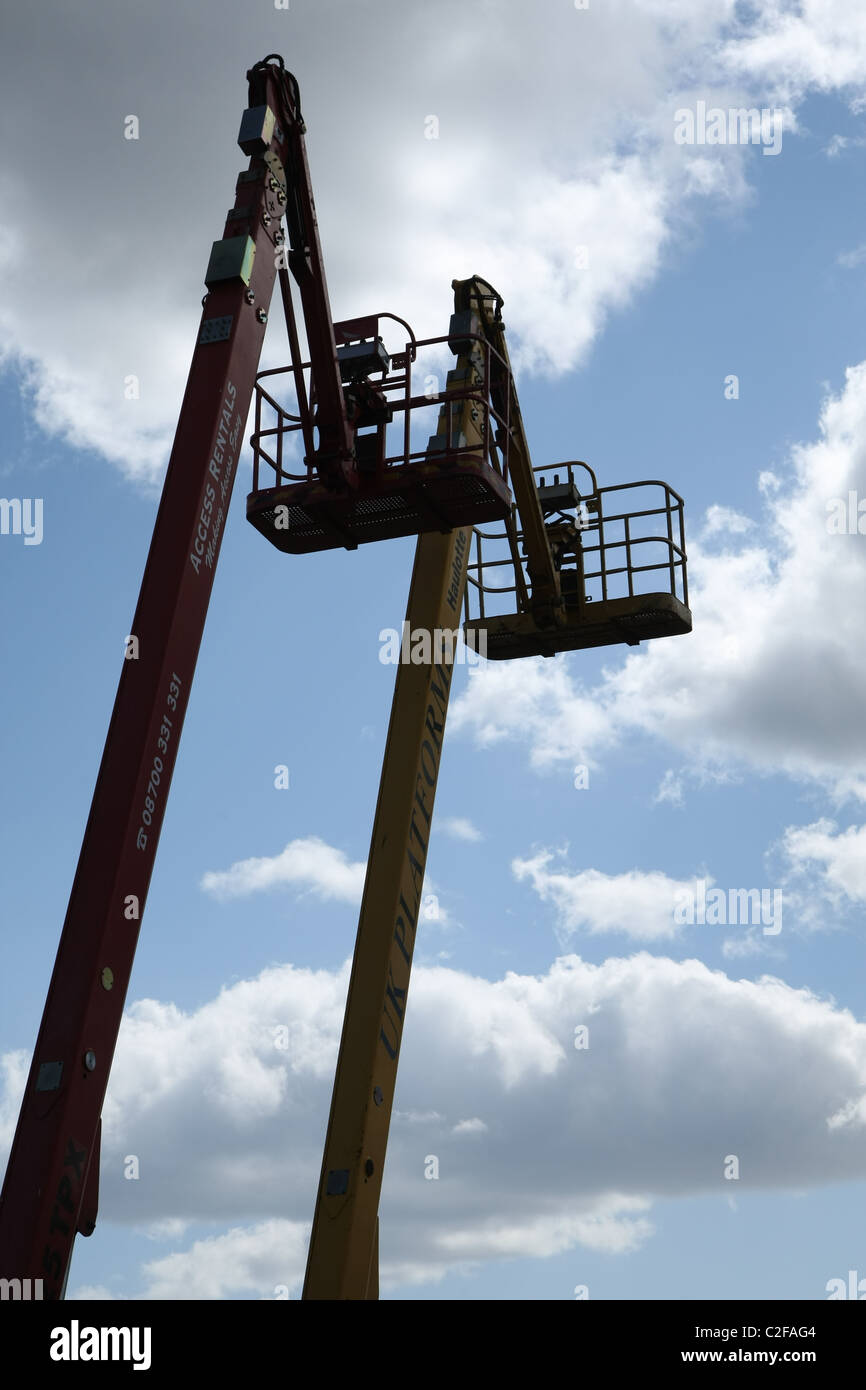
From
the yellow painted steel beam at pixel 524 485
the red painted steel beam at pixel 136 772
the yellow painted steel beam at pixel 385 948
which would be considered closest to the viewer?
the red painted steel beam at pixel 136 772

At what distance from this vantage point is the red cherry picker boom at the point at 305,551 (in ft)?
23.0

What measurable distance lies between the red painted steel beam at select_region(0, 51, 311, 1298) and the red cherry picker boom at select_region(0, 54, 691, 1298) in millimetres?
11

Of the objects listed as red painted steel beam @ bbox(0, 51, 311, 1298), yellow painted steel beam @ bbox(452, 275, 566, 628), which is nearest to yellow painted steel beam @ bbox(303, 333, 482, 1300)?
yellow painted steel beam @ bbox(452, 275, 566, 628)

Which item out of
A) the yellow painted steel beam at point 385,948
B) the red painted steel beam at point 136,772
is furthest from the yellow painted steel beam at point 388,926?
the red painted steel beam at point 136,772

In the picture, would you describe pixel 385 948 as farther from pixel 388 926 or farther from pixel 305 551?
pixel 305 551

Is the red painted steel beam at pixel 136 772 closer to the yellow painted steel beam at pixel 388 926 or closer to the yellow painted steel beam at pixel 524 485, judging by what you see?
the yellow painted steel beam at pixel 388 926

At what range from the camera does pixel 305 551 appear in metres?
12.3

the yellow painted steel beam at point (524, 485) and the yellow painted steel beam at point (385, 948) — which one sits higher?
the yellow painted steel beam at point (524, 485)

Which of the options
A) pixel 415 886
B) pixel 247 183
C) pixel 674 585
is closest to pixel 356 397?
pixel 247 183

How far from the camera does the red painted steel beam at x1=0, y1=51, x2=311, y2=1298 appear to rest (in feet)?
22.4

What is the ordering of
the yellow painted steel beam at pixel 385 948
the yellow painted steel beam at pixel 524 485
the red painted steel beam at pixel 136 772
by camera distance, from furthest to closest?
the yellow painted steel beam at pixel 524 485 → the yellow painted steel beam at pixel 385 948 → the red painted steel beam at pixel 136 772

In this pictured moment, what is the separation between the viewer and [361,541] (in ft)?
39.5

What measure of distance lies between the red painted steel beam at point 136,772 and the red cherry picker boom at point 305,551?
0.01 meters
